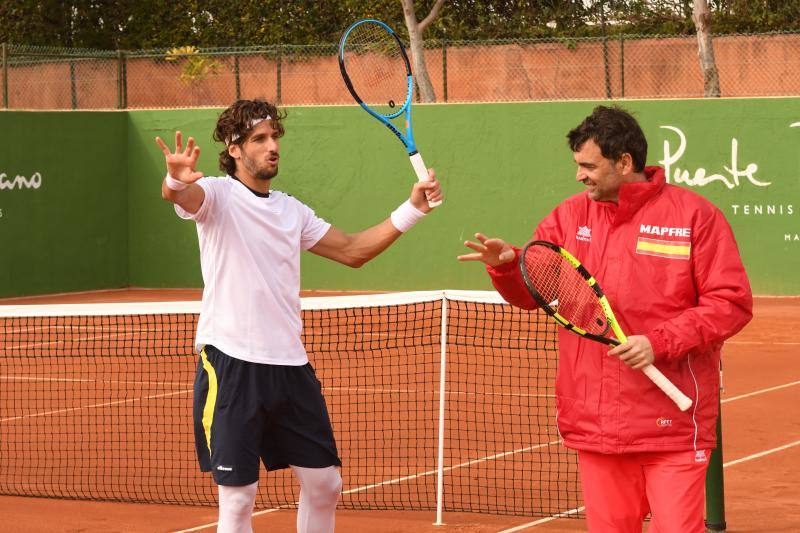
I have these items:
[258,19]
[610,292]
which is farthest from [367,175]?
[610,292]

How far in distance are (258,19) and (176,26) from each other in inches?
86.2

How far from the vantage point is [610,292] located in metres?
4.06

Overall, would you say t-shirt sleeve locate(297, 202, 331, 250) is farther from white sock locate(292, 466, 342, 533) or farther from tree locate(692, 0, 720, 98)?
tree locate(692, 0, 720, 98)

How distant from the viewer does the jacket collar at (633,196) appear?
4.00m

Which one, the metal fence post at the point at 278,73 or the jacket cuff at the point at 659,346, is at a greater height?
the metal fence post at the point at 278,73

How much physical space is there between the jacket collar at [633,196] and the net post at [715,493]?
192 centimetres

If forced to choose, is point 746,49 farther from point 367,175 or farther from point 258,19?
point 258,19

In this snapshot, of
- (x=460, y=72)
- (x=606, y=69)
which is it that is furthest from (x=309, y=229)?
(x=460, y=72)

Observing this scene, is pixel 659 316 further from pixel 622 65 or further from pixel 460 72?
pixel 460 72

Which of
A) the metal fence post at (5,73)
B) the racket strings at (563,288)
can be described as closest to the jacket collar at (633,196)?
the racket strings at (563,288)

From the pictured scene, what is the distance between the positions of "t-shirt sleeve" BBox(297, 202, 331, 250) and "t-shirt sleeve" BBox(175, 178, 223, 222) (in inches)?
15.5

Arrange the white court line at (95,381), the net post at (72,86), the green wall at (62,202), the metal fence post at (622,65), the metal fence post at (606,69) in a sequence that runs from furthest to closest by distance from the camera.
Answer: the net post at (72,86) → the metal fence post at (606,69) → the metal fence post at (622,65) → the green wall at (62,202) → the white court line at (95,381)

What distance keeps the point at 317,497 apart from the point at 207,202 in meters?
1.10

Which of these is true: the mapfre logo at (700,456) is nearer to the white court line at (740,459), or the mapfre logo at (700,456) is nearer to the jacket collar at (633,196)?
the jacket collar at (633,196)
